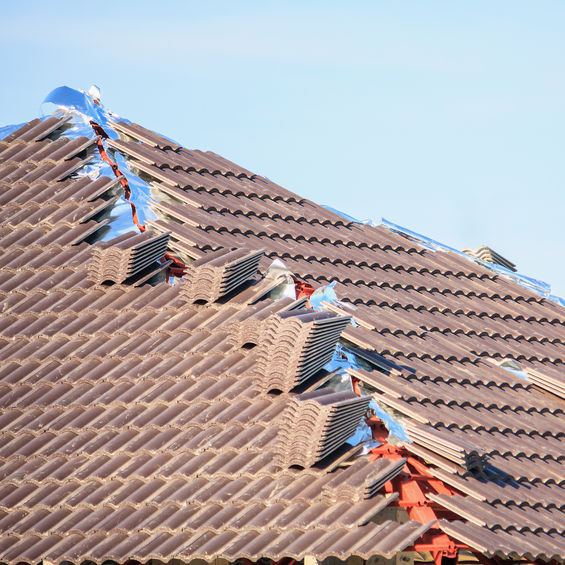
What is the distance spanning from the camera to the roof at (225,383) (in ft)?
39.4

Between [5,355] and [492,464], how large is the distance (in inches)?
240

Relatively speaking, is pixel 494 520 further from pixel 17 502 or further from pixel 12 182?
pixel 12 182

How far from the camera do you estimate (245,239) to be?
51.5 feet

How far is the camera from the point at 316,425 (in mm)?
12062

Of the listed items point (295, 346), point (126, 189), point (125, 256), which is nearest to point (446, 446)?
point (295, 346)

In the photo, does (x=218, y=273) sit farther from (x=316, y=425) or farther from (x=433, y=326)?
(x=433, y=326)

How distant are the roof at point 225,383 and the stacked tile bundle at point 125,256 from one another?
0.08ft

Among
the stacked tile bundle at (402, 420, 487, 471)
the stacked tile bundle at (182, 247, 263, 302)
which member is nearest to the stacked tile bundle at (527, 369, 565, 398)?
the stacked tile bundle at (402, 420, 487, 471)

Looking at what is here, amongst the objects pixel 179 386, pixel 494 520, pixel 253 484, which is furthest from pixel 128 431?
pixel 494 520

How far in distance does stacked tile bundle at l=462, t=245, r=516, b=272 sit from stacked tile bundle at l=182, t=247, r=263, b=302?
6560 mm

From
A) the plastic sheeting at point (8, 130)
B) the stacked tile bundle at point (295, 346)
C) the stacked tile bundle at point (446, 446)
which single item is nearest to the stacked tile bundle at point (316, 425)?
the stacked tile bundle at point (295, 346)

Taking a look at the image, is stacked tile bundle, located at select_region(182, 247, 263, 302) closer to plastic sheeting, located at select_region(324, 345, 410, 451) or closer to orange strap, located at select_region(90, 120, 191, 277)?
orange strap, located at select_region(90, 120, 191, 277)

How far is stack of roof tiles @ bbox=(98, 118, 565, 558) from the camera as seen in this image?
41.7 feet

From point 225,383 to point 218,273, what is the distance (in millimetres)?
1423
